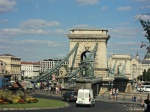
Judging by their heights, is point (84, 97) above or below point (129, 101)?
above

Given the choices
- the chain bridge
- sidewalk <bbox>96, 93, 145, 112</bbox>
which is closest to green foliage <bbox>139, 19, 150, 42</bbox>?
sidewalk <bbox>96, 93, 145, 112</bbox>

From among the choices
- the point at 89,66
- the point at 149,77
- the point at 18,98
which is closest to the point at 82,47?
the point at 89,66

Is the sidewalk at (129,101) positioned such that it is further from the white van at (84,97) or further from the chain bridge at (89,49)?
the chain bridge at (89,49)

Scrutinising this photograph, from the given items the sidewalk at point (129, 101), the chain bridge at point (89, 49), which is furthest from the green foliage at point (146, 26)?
the chain bridge at point (89, 49)

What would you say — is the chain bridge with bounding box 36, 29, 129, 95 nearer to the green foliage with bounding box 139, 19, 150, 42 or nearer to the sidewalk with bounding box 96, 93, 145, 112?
the sidewalk with bounding box 96, 93, 145, 112

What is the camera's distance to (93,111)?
38875 millimetres

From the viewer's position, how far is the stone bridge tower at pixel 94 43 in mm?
87562

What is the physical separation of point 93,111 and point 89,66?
38445 mm

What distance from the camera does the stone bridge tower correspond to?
287ft

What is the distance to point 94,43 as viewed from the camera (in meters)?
Result: 87.8

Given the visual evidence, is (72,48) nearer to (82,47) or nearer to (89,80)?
(82,47)

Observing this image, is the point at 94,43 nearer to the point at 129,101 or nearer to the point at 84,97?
the point at 129,101

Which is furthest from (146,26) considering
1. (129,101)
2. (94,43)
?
(94,43)

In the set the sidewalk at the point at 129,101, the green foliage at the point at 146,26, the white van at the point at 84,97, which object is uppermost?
the green foliage at the point at 146,26
